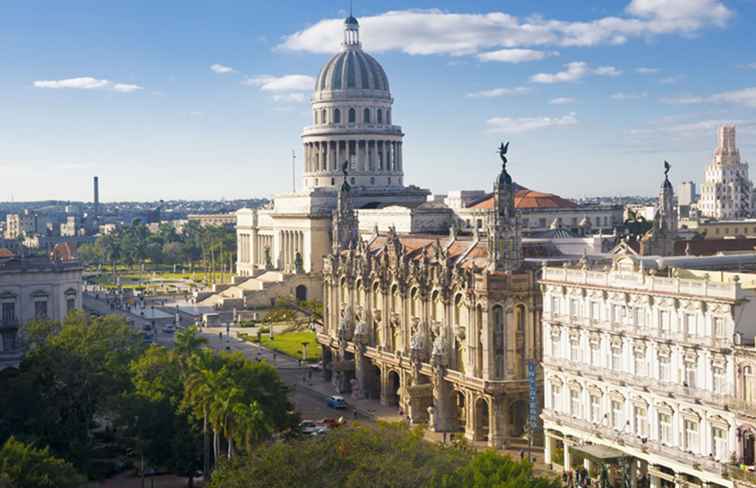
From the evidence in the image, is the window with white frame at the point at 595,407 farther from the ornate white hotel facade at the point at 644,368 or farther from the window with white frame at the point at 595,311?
the window with white frame at the point at 595,311

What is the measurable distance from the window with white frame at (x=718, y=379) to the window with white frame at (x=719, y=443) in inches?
87.2

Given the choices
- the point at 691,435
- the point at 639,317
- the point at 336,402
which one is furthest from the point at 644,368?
the point at 336,402

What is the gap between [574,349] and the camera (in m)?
81.4

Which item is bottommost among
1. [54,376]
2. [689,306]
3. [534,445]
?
[534,445]

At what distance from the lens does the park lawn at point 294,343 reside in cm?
13975

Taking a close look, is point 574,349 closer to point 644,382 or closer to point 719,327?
point 644,382

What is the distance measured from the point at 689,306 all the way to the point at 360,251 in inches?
2231

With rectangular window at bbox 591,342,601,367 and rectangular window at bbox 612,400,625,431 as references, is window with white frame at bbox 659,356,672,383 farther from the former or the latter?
rectangular window at bbox 591,342,601,367

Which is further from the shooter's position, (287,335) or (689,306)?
(287,335)

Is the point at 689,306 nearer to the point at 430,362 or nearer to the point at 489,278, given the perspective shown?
the point at 489,278

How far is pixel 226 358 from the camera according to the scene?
86500 mm

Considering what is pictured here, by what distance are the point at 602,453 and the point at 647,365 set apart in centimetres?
625

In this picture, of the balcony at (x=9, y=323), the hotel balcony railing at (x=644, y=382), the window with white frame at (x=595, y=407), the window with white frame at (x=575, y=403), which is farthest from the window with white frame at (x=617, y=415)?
the balcony at (x=9, y=323)

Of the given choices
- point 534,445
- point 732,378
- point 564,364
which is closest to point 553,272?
point 564,364
